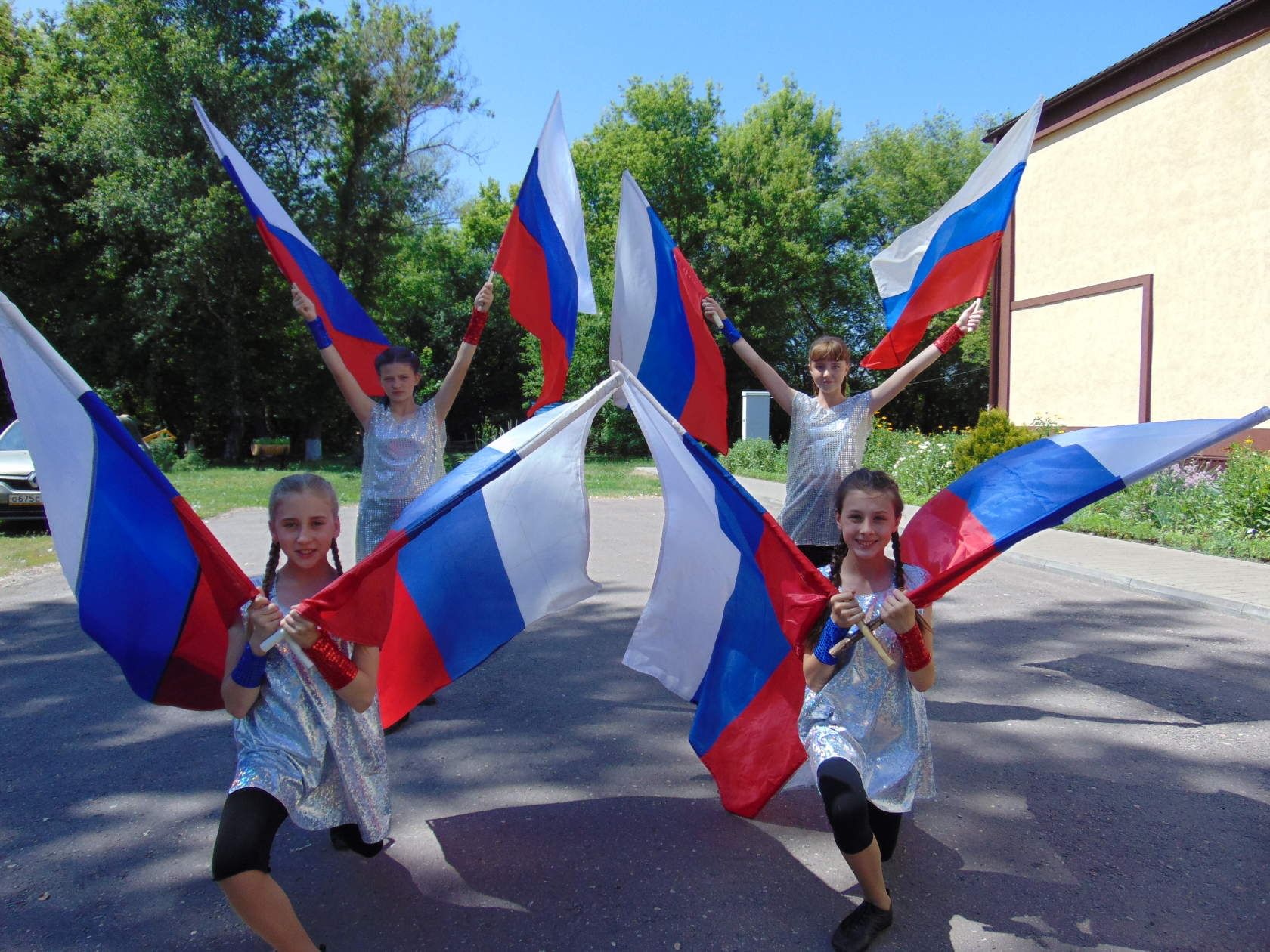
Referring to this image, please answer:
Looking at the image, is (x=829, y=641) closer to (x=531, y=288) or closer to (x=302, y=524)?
(x=302, y=524)

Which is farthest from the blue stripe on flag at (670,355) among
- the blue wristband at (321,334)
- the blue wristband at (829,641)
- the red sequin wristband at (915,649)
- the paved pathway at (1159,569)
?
the paved pathway at (1159,569)

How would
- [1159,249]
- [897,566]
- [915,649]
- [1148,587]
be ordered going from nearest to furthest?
[915,649], [897,566], [1148,587], [1159,249]

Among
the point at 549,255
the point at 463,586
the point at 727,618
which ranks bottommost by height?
the point at 727,618

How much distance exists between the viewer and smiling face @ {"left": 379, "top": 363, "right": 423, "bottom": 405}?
12.6 feet

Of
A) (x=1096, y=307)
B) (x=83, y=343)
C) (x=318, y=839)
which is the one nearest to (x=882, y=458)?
(x=1096, y=307)

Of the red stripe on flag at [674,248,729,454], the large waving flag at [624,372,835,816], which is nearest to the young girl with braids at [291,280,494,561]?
the red stripe on flag at [674,248,729,454]

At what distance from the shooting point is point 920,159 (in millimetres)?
38688

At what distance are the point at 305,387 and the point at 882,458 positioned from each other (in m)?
20.2

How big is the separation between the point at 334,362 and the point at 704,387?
177cm

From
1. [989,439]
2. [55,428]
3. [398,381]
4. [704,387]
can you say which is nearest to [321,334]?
[398,381]

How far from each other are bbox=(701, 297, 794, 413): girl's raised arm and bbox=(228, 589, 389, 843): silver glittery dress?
7.60ft

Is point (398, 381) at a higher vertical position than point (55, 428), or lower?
higher

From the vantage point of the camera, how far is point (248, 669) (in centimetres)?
237

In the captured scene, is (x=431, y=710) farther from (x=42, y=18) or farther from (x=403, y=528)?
(x=42, y=18)
